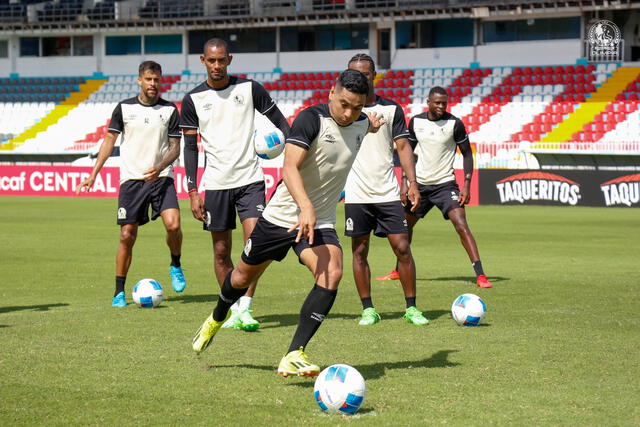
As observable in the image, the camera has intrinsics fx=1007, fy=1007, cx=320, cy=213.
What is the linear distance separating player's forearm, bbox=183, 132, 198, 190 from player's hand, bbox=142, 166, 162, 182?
1.58 meters

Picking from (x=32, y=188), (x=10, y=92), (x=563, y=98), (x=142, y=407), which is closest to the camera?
(x=142, y=407)

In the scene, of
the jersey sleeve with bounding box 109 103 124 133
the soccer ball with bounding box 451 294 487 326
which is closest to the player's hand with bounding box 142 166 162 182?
the jersey sleeve with bounding box 109 103 124 133

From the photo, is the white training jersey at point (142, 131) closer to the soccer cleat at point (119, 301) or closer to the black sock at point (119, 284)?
the black sock at point (119, 284)

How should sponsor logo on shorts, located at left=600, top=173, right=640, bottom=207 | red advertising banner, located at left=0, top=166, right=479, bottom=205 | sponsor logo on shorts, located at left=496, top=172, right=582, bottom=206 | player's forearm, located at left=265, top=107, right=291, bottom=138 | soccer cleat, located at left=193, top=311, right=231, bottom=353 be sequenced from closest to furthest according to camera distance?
soccer cleat, located at left=193, top=311, right=231, bottom=353 → player's forearm, located at left=265, top=107, right=291, bottom=138 → sponsor logo on shorts, located at left=600, top=173, right=640, bottom=207 → sponsor logo on shorts, located at left=496, top=172, right=582, bottom=206 → red advertising banner, located at left=0, top=166, right=479, bottom=205

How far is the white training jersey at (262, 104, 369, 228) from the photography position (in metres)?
6.70

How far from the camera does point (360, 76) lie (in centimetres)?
655

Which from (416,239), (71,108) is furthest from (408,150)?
(71,108)

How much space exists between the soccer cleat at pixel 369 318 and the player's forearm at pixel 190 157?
1.97 m

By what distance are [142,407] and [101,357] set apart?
1645mm

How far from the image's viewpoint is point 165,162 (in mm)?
10953

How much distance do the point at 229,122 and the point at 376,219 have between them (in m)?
1.74

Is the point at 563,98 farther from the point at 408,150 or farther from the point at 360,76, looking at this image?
the point at 360,76

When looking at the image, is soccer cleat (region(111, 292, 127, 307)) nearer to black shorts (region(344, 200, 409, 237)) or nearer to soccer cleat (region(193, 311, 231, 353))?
black shorts (region(344, 200, 409, 237))

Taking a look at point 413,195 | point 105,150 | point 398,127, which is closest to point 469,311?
point 413,195
